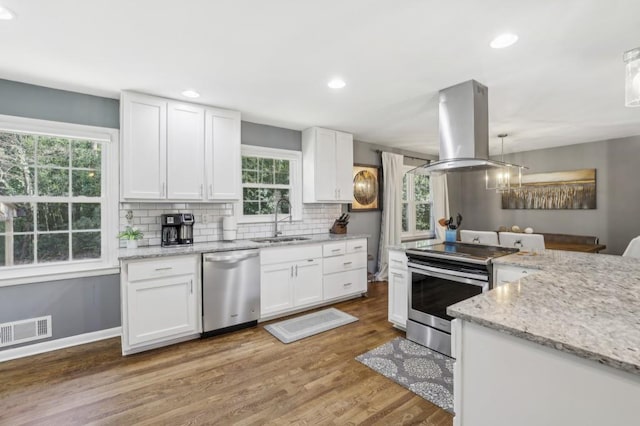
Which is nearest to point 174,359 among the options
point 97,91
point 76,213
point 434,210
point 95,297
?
point 95,297

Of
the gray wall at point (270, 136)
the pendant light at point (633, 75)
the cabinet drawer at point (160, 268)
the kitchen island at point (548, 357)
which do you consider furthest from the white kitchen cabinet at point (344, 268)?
the pendant light at point (633, 75)

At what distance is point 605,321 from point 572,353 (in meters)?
0.28

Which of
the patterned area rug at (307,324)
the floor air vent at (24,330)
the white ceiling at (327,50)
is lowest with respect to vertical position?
the patterned area rug at (307,324)

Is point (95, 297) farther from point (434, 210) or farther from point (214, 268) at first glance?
point (434, 210)

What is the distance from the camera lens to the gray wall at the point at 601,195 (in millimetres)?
4777

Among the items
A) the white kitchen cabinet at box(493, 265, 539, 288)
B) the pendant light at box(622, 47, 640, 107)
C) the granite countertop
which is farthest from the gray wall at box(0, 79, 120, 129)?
the pendant light at box(622, 47, 640, 107)

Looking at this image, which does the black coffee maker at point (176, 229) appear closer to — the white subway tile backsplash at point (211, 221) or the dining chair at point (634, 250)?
the white subway tile backsplash at point (211, 221)

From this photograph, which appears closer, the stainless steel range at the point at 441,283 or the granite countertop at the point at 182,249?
the stainless steel range at the point at 441,283

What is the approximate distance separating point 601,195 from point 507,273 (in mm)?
4310

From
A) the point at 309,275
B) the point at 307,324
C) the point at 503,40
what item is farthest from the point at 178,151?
the point at 503,40

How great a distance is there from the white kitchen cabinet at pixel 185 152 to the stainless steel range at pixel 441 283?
238 cm

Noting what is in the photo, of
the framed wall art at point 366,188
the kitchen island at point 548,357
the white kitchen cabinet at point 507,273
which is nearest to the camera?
the kitchen island at point 548,357

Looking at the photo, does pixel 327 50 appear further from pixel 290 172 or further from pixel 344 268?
pixel 344 268

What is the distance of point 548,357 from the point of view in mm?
964
